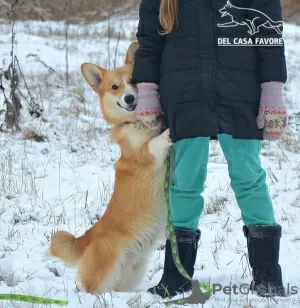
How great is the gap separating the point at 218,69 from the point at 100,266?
1245mm

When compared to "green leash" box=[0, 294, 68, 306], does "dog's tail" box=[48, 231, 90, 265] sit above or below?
above

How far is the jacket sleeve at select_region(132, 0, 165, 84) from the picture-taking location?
101 inches

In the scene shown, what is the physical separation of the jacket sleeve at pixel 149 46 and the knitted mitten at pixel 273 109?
54 cm

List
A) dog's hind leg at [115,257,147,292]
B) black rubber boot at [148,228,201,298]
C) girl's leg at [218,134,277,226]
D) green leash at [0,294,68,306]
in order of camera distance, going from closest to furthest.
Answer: green leash at [0,294,68,306] < girl's leg at [218,134,277,226] < black rubber boot at [148,228,201,298] < dog's hind leg at [115,257,147,292]

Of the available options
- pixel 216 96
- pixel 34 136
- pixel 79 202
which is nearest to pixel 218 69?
pixel 216 96

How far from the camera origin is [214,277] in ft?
9.43

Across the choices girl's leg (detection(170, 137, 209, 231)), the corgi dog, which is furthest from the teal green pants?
the corgi dog

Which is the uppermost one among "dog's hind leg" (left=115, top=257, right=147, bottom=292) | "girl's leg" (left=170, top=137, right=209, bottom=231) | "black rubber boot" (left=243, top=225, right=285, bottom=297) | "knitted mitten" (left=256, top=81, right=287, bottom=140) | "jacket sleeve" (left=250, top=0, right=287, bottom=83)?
"jacket sleeve" (left=250, top=0, right=287, bottom=83)

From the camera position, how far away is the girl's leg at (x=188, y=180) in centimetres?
261

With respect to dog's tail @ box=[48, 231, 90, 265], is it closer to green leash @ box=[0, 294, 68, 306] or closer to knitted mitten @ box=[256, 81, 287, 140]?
green leash @ box=[0, 294, 68, 306]

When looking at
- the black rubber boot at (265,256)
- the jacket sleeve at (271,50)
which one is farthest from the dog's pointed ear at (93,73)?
the black rubber boot at (265,256)

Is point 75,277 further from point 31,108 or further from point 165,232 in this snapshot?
point 31,108

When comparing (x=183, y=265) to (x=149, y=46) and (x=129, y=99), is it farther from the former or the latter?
(x=149, y=46)

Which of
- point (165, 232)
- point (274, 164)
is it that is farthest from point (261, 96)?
point (274, 164)
